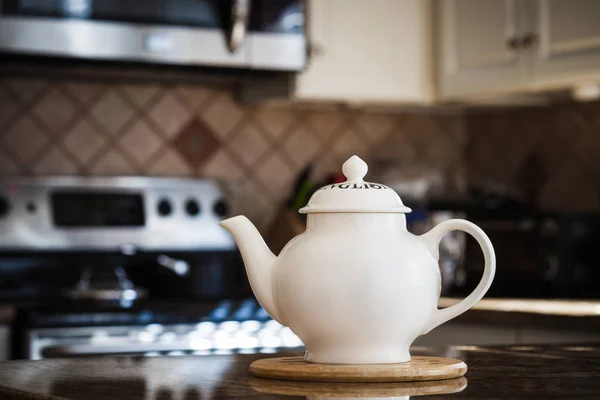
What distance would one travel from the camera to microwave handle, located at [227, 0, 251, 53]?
8.95 feet

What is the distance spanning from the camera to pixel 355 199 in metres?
0.99

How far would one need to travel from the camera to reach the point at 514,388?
0.91 meters

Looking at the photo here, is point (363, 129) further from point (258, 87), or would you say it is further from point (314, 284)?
point (314, 284)

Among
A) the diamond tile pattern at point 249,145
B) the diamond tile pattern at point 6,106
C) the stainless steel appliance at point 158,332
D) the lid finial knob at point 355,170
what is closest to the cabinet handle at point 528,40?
the diamond tile pattern at point 249,145

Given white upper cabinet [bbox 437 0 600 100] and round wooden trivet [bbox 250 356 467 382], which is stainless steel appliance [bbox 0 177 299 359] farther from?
round wooden trivet [bbox 250 356 467 382]

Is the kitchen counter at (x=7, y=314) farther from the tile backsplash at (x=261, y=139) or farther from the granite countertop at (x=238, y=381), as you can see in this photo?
the granite countertop at (x=238, y=381)

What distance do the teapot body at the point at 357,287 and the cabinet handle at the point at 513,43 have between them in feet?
6.24

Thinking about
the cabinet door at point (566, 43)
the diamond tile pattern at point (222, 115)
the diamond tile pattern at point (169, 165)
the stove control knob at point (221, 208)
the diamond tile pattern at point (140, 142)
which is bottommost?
the stove control knob at point (221, 208)

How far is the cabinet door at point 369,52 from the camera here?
9.79ft

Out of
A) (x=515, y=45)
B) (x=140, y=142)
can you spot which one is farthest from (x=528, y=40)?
(x=140, y=142)

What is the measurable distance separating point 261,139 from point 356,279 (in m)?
2.32

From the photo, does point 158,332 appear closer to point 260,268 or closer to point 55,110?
point 55,110

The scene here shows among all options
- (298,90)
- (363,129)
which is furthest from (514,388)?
(363,129)

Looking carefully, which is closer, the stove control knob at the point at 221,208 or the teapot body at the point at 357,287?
the teapot body at the point at 357,287
